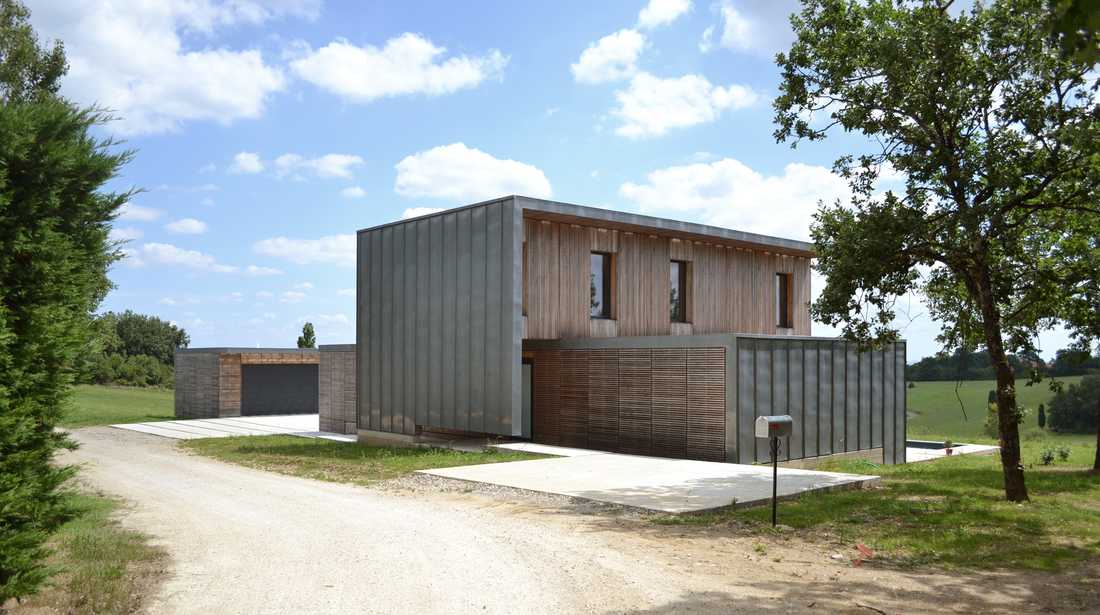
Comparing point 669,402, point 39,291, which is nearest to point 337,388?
point 669,402

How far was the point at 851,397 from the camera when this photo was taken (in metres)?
19.4

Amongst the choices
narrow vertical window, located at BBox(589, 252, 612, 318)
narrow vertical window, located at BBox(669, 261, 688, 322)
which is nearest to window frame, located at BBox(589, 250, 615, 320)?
narrow vertical window, located at BBox(589, 252, 612, 318)

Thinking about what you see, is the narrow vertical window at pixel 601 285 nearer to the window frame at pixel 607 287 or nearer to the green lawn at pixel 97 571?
the window frame at pixel 607 287

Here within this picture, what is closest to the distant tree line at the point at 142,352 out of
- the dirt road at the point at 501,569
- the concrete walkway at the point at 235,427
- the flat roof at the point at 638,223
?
the concrete walkway at the point at 235,427

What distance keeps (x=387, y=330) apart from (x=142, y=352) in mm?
58847

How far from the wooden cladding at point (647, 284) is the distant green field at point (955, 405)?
20.1 metres

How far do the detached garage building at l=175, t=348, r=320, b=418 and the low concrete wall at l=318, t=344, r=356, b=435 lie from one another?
30.1 feet

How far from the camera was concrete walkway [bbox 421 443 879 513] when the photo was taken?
37.0ft

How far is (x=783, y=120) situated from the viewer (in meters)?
13.0

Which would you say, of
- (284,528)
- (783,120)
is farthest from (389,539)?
(783,120)

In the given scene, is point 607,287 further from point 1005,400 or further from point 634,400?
point 1005,400

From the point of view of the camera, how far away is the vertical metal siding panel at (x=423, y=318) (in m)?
20.3

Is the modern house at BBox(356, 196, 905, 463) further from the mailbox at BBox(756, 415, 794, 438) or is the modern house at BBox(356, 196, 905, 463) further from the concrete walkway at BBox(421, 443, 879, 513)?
the mailbox at BBox(756, 415, 794, 438)

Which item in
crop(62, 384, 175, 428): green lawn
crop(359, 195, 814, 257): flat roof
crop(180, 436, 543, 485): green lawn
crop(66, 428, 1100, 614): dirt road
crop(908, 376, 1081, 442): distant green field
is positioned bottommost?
crop(908, 376, 1081, 442): distant green field
